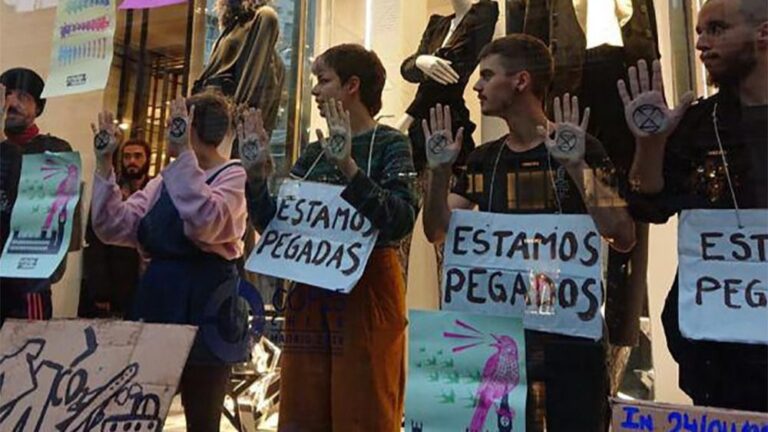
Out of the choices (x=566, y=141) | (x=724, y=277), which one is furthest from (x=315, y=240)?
(x=724, y=277)

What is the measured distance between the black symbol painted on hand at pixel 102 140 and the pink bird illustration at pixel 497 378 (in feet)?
3.36

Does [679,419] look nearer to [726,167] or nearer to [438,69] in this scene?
[726,167]

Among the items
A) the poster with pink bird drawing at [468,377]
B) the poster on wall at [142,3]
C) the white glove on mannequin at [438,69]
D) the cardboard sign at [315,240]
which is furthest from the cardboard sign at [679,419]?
the poster on wall at [142,3]

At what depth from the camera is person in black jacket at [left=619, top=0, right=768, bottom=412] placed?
113cm

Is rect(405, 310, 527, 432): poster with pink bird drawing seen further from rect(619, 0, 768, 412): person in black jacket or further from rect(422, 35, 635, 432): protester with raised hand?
rect(619, 0, 768, 412): person in black jacket

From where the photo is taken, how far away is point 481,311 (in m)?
1.28

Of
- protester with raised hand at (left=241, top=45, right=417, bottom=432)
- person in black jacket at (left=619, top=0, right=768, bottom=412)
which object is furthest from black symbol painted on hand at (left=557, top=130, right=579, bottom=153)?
protester with raised hand at (left=241, top=45, right=417, bottom=432)

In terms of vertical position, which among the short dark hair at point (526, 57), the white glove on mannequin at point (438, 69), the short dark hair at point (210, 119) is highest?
the white glove on mannequin at point (438, 69)

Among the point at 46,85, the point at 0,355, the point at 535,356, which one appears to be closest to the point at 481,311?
the point at 535,356

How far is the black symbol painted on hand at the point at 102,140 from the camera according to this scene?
5.25ft

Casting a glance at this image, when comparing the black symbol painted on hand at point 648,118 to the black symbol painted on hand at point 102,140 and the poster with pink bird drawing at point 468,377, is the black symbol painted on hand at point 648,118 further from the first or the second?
the black symbol painted on hand at point 102,140

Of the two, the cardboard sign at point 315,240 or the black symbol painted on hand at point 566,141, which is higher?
the black symbol painted on hand at point 566,141

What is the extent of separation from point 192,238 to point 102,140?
0.39 meters

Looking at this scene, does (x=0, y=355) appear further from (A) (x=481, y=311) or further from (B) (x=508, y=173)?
(B) (x=508, y=173)
